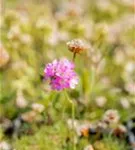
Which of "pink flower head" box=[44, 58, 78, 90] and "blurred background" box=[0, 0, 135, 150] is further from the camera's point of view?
"blurred background" box=[0, 0, 135, 150]

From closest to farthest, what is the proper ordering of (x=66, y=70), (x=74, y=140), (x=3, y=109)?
(x=66, y=70)
(x=74, y=140)
(x=3, y=109)

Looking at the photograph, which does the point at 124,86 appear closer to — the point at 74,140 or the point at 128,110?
the point at 128,110

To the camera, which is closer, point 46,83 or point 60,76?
point 60,76

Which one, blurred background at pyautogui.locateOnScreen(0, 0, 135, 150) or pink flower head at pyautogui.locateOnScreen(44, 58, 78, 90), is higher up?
blurred background at pyautogui.locateOnScreen(0, 0, 135, 150)

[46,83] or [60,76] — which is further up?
[46,83]

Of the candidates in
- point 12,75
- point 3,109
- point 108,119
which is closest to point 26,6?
point 12,75
